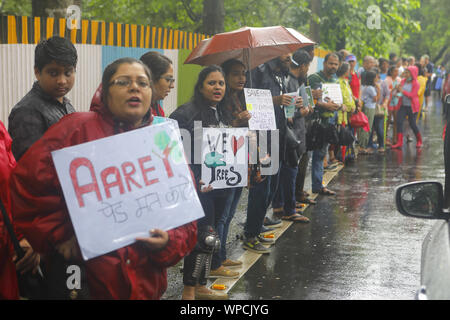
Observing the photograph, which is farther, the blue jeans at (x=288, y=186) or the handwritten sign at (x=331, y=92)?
the handwritten sign at (x=331, y=92)

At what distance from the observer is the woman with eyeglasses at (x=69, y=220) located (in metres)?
2.79

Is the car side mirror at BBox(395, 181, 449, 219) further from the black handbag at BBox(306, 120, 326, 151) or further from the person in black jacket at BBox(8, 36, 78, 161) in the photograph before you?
the black handbag at BBox(306, 120, 326, 151)

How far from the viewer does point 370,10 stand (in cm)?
2112

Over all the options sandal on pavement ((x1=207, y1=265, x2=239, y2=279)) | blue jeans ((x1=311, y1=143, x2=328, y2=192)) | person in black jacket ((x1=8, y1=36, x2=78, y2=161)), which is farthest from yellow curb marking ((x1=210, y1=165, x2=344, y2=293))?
person in black jacket ((x1=8, y1=36, x2=78, y2=161))

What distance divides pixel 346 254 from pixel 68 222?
4136mm

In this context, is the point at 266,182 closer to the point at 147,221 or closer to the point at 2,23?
the point at 2,23

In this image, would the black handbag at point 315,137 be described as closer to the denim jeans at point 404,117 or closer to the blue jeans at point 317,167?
the blue jeans at point 317,167

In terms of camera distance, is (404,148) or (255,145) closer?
(255,145)

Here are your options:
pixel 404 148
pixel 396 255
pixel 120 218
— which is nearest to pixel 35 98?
pixel 120 218

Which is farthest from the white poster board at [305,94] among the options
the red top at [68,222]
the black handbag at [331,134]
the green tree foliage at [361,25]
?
the green tree foliage at [361,25]

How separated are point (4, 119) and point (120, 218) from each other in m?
3.48

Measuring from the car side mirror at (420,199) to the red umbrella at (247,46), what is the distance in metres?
3.23

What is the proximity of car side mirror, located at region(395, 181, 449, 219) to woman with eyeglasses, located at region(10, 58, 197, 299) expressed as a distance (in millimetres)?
1066

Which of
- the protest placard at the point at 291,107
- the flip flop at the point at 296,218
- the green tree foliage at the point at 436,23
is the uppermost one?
the green tree foliage at the point at 436,23
